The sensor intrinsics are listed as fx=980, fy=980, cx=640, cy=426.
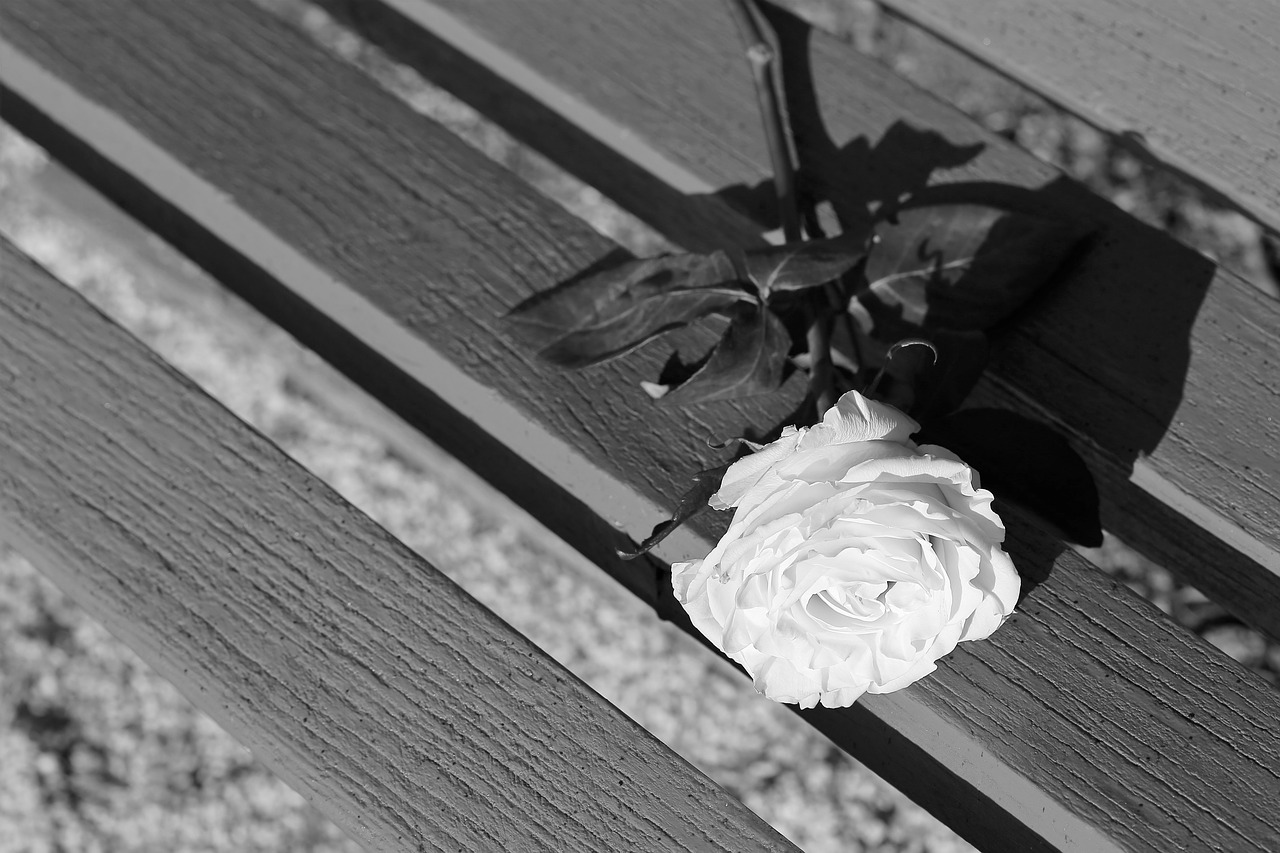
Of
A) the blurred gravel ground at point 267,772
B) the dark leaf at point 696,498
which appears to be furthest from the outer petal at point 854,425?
the blurred gravel ground at point 267,772

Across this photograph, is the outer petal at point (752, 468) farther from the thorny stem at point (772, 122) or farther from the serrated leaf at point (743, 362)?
the thorny stem at point (772, 122)

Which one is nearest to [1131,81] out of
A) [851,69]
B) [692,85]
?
[851,69]

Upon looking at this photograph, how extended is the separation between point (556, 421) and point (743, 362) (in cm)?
20

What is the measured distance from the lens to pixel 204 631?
2.94 ft

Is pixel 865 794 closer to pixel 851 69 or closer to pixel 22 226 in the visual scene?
pixel 851 69

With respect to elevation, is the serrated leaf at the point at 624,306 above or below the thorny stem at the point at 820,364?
below

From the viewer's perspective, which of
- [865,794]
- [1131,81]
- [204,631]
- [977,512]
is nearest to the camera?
[977,512]

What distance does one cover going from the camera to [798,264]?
2.66 feet

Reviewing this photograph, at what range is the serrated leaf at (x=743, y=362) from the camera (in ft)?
2.63

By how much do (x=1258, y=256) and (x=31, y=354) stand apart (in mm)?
1922

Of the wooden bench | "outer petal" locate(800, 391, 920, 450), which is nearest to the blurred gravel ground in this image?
the wooden bench

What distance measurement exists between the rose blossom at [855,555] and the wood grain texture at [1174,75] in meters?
0.58

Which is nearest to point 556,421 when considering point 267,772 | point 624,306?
point 624,306

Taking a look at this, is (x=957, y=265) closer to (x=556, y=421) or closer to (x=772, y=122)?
(x=772, y=122)
